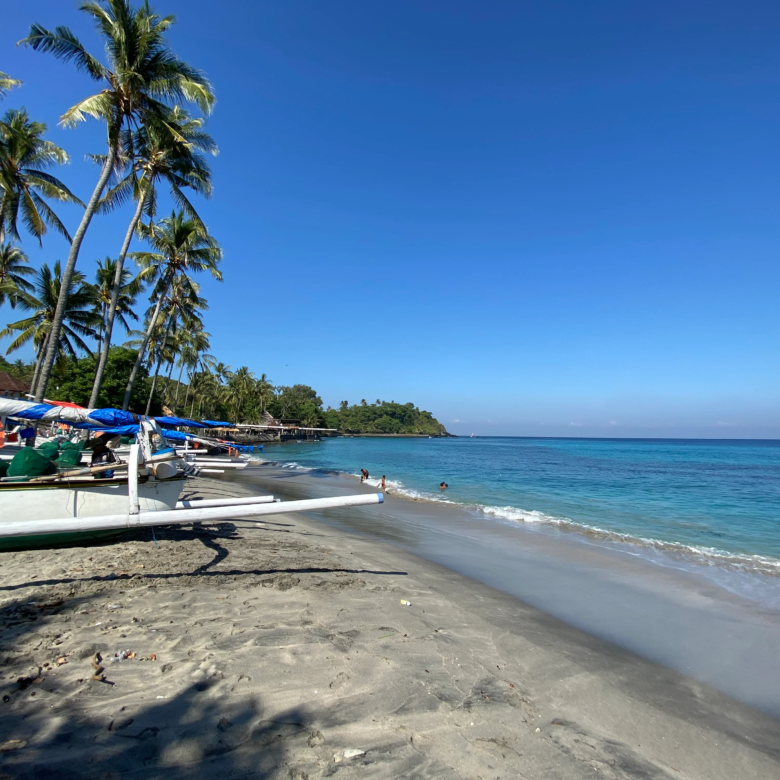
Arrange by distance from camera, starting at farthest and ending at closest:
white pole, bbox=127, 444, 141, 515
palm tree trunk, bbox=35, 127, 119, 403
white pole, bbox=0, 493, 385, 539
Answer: palm tree trunk, bbox=35, 127, 119, 403 < white pole, bbox=127, 444, 141, 515 < white pole, bbox=0, 493, 385, 539

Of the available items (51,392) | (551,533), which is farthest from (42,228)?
(51,392)

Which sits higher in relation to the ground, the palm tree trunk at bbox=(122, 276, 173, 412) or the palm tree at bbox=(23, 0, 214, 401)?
the palm tree at bbox=(23, 0, 214, 401)

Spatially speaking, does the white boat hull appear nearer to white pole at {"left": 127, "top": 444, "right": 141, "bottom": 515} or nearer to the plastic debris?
white pole at {"left": 127, "top": 444, "right": 141, "bottom": 515}

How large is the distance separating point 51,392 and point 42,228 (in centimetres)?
2797

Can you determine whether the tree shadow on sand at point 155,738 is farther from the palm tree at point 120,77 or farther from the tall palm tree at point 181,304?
the tall palm tree at point 181,304

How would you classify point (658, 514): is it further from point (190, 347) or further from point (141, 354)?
point (190, 347)

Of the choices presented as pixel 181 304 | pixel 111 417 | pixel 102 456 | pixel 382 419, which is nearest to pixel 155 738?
pixel 102 456

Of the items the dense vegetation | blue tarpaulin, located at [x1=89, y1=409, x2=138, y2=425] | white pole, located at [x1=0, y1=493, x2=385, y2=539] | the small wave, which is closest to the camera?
white pole, located at [x1=0, y1=493, x2=385, y2=539]

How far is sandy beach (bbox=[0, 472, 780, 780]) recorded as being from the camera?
278cm

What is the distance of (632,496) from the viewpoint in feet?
72.0

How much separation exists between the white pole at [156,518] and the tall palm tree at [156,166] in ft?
Result: 48.1

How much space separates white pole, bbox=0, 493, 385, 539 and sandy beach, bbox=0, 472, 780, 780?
0.84 metres

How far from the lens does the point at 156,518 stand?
4953 millimetres

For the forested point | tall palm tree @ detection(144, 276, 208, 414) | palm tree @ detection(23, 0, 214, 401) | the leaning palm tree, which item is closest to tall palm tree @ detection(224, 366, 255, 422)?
the forested point
